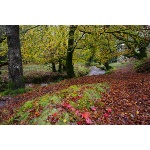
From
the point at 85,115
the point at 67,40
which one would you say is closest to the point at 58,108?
the point at 85,115

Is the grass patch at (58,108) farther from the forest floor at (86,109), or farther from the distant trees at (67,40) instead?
the distant trees at (67,40)

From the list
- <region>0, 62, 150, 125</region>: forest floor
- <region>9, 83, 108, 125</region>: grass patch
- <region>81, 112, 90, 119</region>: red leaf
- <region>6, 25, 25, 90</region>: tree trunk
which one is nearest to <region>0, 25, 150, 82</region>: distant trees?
<region>6, 25, 25, 90</region>: tree trunk

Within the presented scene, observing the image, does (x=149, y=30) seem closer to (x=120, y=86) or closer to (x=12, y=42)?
(x=120, y=86)

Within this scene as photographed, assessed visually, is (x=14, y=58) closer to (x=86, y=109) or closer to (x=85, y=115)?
(x=86, y=109)

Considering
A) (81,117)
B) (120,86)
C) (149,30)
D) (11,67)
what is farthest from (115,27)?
(81,117)

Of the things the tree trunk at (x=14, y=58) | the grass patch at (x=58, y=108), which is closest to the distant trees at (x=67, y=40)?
the tree trunk at (x=14, y=58)

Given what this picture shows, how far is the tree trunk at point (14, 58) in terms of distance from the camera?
6.61 m

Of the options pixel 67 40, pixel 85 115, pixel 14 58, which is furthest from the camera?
pixel 67 40

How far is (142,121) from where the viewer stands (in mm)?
4109

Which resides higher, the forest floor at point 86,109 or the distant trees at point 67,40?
the distant trees at point 67,40

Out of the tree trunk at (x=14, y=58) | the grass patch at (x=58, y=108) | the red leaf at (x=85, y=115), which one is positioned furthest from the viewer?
the tree trunk at (x=14, y=58)

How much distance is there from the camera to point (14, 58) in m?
6.71
